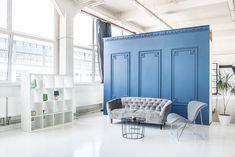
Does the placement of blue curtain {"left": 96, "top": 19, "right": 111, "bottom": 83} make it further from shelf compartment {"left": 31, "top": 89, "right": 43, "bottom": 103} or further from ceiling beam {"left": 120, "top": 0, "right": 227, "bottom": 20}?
shelf compartment {"left": 31, "top": 89, "right": 43, "bottom": 103}

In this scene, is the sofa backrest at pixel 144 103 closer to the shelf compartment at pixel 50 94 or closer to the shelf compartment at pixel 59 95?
the shelf compartment at pixel 59 95

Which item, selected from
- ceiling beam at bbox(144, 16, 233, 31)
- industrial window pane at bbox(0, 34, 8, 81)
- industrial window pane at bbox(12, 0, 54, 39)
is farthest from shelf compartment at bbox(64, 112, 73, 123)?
ceiling beam at bbox(144, 16, 233, 31)

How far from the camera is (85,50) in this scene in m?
8.06

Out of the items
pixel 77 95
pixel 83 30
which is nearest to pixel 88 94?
pixel 77 95

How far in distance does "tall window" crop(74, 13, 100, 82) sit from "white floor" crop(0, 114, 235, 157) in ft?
9.30

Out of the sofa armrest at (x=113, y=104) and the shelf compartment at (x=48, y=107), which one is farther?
the sofa armrest at (x=113, y=104)

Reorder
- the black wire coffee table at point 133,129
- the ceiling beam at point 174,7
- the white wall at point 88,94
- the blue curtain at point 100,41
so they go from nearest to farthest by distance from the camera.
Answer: the black wire coffee table at point 133,129 → the ceiling beam at point 174,7 → the white wall at point 88,94 → the blue curtain at point 100,41

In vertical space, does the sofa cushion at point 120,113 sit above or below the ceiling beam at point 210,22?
below

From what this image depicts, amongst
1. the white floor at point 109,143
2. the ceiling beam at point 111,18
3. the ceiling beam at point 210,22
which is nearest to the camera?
the white floor at point 109,143

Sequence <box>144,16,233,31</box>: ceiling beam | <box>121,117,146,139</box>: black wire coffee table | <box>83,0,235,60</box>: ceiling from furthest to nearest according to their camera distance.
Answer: <box>144,16,233,31</box>: ceiling beam → <box>83,0,235,60</box>: ceiling → <box>121,117,146,139</box>: black wire coffee table

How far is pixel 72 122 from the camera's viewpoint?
6.20 m

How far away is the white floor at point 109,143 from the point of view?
11.9 ft

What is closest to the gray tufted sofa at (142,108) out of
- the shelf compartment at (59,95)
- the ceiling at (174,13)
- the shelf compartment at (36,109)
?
the shelf compartment at (59,95)

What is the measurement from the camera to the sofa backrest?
19.9 ft
